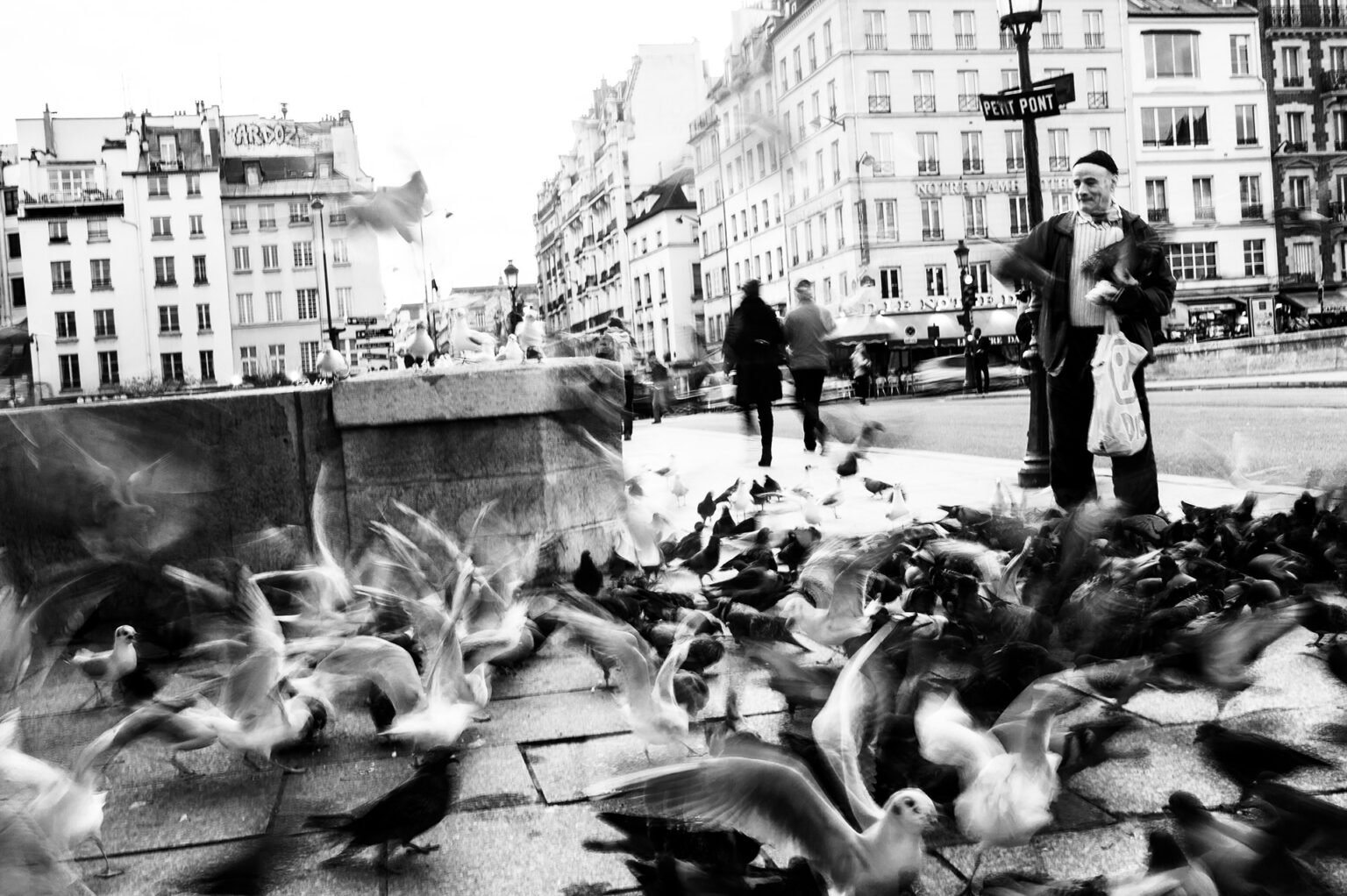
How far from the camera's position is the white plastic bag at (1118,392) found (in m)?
6.19

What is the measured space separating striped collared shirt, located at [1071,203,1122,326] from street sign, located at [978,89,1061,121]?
2722mm

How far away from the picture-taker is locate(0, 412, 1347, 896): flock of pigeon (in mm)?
2242

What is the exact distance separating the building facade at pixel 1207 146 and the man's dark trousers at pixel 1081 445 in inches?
2071

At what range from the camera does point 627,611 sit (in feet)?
14.3

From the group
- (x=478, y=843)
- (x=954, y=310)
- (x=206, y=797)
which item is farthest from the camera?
(x=954, y=310)

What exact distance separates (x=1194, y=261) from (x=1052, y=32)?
1295 cm

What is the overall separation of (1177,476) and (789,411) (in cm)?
1959

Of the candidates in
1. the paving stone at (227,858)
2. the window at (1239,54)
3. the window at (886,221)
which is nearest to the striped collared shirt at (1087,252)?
the paving stone at (227,858)

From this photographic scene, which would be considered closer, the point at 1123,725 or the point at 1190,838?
the point at 1190,838

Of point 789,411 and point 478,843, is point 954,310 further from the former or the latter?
point 478,843

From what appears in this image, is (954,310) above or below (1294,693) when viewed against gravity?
above

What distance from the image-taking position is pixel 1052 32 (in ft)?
199

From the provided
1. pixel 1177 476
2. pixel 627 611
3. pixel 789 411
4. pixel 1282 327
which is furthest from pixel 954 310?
pixel 627 611

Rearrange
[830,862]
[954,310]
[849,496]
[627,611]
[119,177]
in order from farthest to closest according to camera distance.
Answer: [119,177]
[954,310]
[849,496]
[627,611]
[830,862]
